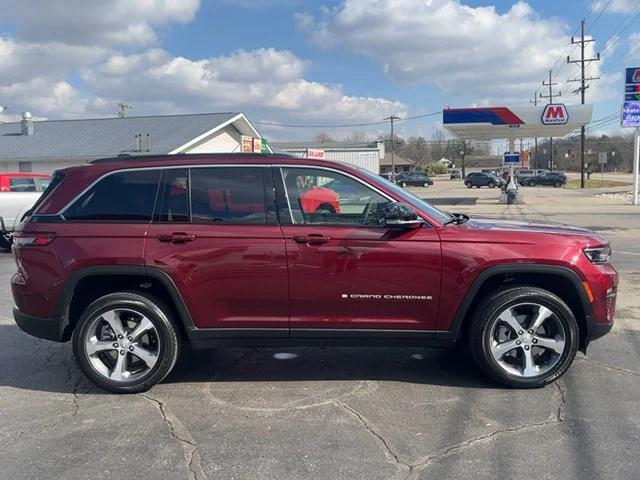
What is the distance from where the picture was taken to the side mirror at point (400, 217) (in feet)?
13.9

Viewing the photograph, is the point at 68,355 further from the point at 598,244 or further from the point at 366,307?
the point at 598,244

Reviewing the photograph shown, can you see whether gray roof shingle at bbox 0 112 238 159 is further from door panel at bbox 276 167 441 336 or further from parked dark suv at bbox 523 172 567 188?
parked dark suv at bbox 523 172 567 188


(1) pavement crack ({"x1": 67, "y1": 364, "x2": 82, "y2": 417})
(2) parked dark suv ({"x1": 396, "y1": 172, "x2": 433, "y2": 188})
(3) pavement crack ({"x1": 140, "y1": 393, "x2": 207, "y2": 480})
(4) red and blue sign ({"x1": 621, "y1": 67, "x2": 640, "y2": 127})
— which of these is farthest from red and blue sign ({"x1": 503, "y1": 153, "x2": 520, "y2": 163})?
(2) parked dark suv ({"x1": 396, "y1": 172, "x2": 433, "y2": 188})

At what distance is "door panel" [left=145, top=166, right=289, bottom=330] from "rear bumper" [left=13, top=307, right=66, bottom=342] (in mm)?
950

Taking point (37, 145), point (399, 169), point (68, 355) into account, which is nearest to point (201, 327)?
point (68, 355)

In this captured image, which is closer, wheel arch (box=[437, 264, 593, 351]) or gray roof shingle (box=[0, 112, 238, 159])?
wheel arch (box=[437, 264, 593, 351])

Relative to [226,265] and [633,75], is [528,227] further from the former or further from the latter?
[633,75]

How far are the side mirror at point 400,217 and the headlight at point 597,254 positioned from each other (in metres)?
1.30

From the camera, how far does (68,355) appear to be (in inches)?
219

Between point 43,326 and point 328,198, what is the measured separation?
248cm

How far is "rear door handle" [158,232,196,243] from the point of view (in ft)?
14.3

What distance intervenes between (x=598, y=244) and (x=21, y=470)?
168 inches

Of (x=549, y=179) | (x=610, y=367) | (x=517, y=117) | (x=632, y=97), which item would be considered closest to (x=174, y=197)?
(x=610, y=367)

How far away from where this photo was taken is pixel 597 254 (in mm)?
4418
